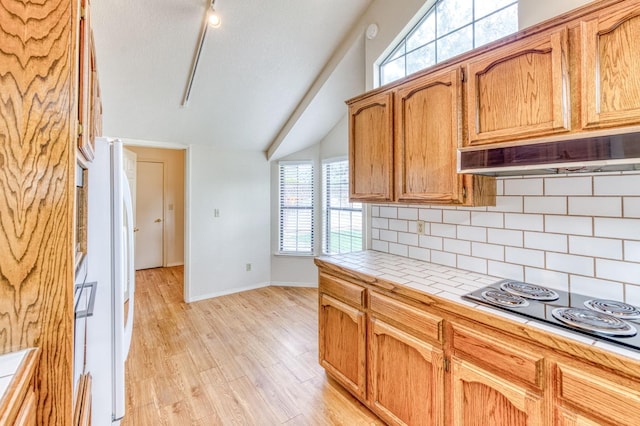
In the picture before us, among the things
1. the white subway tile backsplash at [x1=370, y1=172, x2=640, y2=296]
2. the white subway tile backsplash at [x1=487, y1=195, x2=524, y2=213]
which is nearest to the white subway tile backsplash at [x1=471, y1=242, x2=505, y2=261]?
the white subway tile backsplash at [x1=370, y1=172, x2=640, y2=296]

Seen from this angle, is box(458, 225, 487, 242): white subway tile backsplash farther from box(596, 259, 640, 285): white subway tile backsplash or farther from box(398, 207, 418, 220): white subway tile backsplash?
box(596, 259, 640, 285): white subway tile backsplash

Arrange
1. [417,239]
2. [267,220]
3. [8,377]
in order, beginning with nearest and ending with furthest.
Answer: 1. [8,377]
2. [417,239]
3. [267,220]

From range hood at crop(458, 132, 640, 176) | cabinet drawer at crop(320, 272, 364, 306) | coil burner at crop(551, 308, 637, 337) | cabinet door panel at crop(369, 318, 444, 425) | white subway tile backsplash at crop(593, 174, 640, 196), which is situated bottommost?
cabinet door panel at crop(369, 318, 444, 425)

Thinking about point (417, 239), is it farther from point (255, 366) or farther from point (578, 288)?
point (255, 366)

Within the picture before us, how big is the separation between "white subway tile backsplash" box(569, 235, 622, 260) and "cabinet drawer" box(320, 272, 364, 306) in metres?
1.14

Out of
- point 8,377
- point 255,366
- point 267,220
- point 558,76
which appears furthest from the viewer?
point 267,220

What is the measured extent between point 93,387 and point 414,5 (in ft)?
10.7

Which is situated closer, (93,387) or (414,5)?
(93,387)

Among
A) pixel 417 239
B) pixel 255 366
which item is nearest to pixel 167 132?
pixel 255 366

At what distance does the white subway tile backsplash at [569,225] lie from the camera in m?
1.43

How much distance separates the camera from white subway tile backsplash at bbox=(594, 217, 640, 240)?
4.24 ft

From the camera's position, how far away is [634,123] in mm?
1090

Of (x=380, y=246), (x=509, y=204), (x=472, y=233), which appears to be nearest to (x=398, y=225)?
(x=380, y=246)

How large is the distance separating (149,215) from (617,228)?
21.4ft
